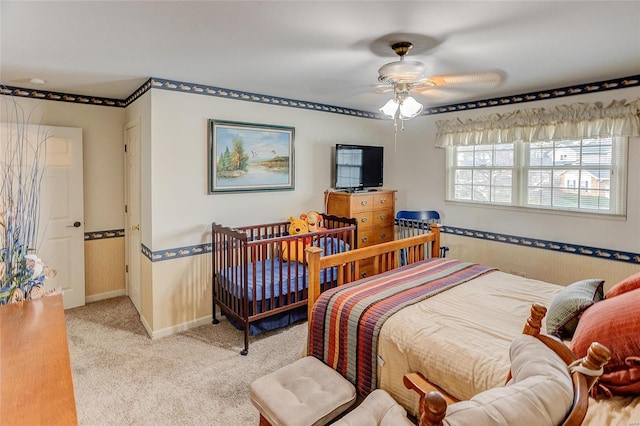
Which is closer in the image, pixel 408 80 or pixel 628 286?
pixel 628 286

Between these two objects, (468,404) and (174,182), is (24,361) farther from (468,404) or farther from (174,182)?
(174,182)

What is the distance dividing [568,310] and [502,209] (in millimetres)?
2647

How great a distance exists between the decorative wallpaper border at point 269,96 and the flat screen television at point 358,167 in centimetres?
55

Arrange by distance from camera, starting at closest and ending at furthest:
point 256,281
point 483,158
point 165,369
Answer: point 165,369 → point 256,281 → point 483,158

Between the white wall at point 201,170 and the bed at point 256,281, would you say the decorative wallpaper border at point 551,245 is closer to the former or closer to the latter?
the bed at point 256,281

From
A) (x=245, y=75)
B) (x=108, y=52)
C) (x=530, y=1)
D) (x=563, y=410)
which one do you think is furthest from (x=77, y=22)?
(x=563, y=410)


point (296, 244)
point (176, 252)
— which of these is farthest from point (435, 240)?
point (176, 252)

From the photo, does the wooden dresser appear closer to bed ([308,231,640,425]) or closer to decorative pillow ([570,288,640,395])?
bed ([308,231,640,425])

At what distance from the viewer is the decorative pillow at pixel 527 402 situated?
2.75ft

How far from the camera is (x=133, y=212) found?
3.96 m

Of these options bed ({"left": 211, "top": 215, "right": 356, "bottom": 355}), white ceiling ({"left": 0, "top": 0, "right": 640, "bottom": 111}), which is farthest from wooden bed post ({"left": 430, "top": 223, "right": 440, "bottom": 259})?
white ceiling ({"left": 0, "top": 0, "right": 640, "bottom": 111})

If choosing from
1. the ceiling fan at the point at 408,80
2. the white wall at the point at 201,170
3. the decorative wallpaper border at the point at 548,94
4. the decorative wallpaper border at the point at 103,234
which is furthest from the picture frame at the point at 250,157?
the decorative wallpaper border at the point at 548,94

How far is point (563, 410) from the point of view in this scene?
0.87 m

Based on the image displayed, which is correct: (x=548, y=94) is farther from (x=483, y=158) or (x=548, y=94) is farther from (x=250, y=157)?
(x=250, y=157)
